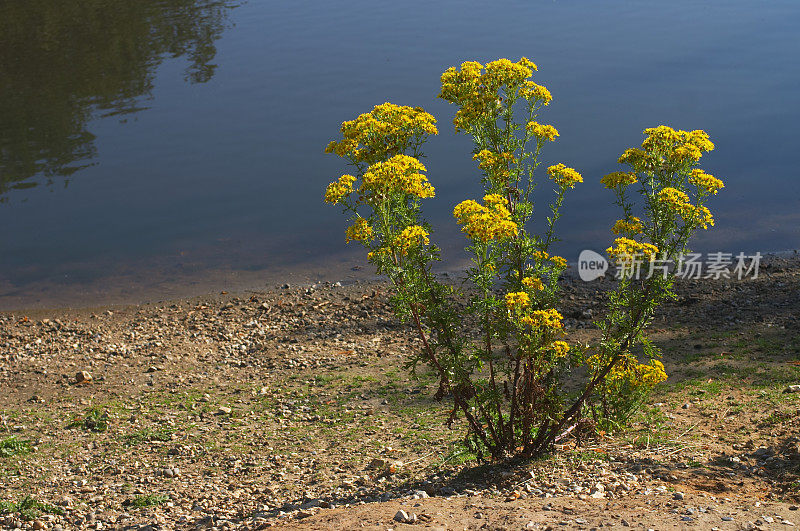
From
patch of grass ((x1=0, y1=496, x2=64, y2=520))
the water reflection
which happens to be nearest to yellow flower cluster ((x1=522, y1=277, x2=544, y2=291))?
patch of grass ((x1=0, y1=496, x2=64, y2=520))

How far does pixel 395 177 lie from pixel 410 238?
1.36 ft

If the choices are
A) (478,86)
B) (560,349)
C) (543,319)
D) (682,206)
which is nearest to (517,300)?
(543,319)

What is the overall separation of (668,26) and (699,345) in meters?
15.8

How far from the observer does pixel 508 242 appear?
5812mm

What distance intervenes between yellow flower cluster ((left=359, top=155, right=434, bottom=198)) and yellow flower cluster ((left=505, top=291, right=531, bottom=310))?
90 centimetres

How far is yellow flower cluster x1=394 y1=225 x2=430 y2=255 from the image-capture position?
5211 millimetres

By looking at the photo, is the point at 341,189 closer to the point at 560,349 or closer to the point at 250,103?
the point at 560,349

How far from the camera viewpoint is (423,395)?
8.06 metres

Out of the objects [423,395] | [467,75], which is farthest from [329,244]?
[467,75]

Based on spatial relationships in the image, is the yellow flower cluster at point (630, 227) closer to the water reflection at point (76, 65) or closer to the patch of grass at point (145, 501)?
the patch of grass at point (145, 501)

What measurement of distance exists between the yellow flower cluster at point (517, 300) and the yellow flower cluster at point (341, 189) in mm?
1325

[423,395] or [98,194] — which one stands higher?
[98,194]

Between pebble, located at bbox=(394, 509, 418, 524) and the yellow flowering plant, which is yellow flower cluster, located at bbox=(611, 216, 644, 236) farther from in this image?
pebble, located at bbox=(394, 509, 418, 524)

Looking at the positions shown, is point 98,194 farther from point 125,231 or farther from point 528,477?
point 528,477
